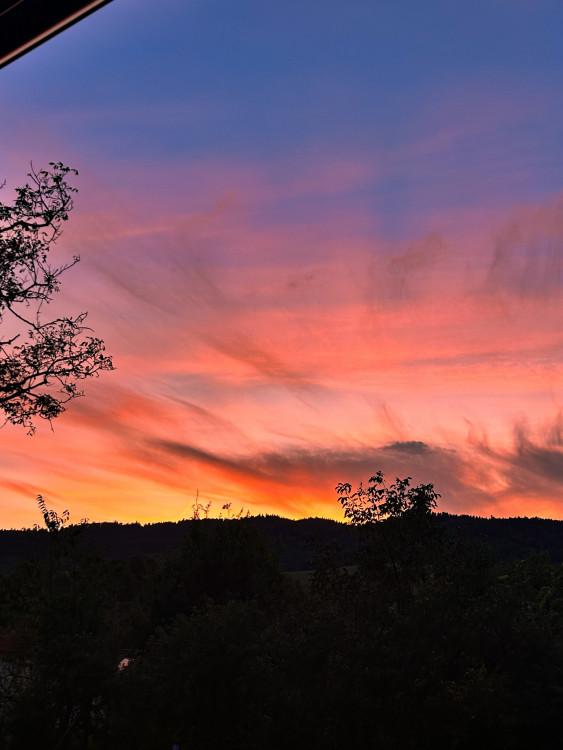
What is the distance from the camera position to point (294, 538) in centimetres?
12219

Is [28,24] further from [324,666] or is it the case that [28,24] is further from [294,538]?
[294,538]

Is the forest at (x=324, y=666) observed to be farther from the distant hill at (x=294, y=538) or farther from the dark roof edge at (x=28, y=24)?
the dark roof edge at (x=28, y=24)

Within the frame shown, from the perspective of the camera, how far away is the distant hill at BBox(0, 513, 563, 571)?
26594 mm

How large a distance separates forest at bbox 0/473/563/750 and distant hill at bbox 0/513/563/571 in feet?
2.51

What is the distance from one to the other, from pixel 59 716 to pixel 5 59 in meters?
21.4

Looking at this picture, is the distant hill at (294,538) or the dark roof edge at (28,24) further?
the distant hill at (294,538)

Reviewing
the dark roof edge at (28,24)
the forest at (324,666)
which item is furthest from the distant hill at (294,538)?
the dark roof edge at (28,24)

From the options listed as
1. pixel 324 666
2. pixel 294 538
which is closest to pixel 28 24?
pixel 324 666

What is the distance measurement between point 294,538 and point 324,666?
10384 centimetres

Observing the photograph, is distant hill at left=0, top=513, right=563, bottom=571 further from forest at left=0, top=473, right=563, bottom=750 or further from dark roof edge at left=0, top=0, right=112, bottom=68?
dark roof edge at left=0, top=0, right=112, bottom=68

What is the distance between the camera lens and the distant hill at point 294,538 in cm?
2659

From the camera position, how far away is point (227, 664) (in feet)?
67.3

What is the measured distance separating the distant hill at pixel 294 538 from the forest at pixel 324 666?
77 cm

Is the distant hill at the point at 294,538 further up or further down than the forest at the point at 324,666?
further up
